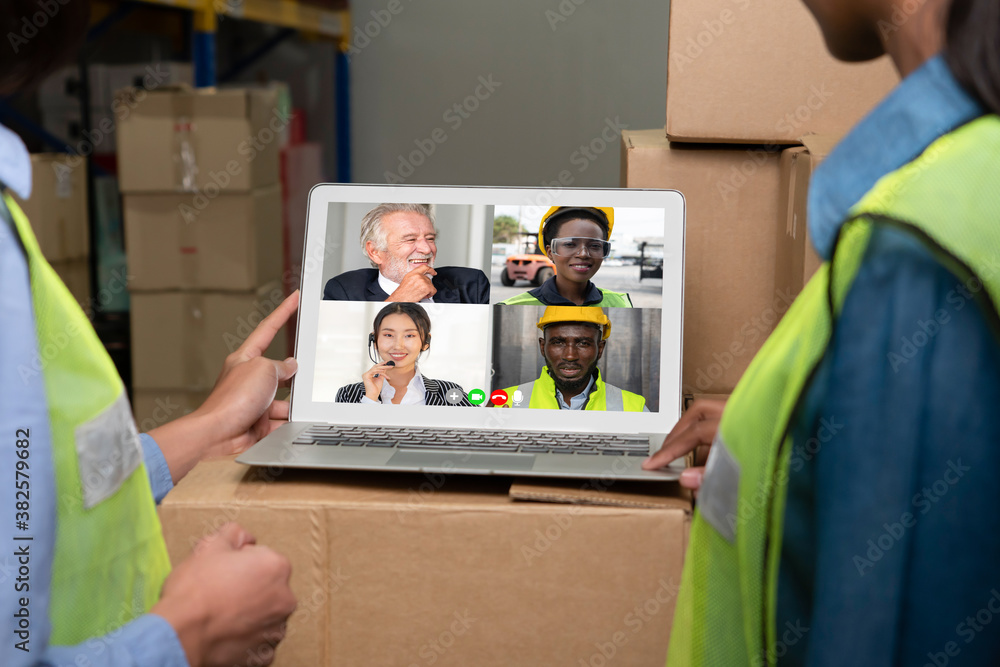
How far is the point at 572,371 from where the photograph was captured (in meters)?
0.87

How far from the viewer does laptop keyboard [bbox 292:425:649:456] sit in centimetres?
76

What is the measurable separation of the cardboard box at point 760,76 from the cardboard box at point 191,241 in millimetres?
1557

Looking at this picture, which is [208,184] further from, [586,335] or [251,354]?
[586,335]

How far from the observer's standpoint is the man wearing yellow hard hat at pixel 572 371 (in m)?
0.87

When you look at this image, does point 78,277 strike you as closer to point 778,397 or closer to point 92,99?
point 92,99

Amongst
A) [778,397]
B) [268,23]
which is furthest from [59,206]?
[778,397]

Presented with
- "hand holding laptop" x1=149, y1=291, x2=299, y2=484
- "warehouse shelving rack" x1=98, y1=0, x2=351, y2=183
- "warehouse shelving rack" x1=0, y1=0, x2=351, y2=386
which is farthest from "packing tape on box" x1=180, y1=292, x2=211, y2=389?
"hand holding laptop" x1=149, y1=291, x2=299, y2=484

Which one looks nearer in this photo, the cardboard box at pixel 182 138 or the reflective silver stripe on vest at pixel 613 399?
the reflective silver stripe on vest at pixel 613 399

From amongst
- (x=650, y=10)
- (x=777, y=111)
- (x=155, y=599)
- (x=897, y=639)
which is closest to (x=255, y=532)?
(x=155, y=599)

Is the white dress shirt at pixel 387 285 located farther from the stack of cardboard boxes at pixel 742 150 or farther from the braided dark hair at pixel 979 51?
the braided dark hair at pixel 979 51

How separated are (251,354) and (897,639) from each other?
0.75 meters

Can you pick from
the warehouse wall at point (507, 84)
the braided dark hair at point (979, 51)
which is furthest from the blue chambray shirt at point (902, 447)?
the warehouse wall at point (507, 84)

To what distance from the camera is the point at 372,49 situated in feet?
11.0

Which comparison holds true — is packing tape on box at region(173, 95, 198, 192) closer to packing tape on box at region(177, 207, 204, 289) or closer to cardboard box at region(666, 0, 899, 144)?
packing tape on box at region(177, 207, 204, 289)
